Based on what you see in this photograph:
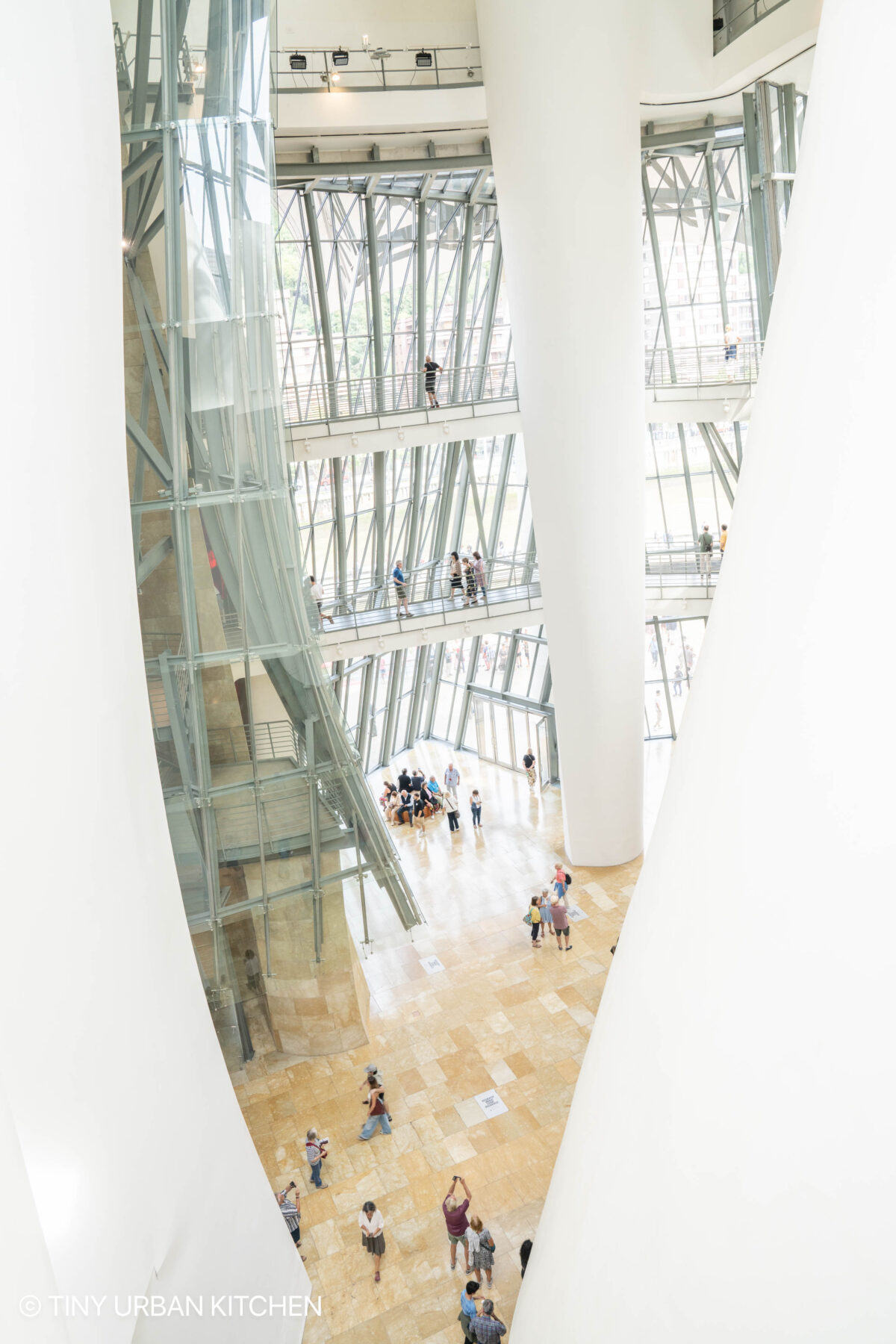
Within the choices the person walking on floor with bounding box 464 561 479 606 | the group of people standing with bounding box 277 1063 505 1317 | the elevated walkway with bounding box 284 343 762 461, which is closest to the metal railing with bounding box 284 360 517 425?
the elevated walkway with bounding box 284 343 762 461

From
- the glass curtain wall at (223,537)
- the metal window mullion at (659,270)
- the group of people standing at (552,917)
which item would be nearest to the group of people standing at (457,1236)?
the glass curtain wall at (223,537)

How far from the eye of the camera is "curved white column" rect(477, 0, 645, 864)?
10977 mm

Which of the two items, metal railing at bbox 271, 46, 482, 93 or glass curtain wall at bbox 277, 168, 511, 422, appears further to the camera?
glass curtain wall at bbox 277, 168, 511, 422

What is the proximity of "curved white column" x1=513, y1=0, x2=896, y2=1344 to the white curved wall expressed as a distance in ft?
6.76

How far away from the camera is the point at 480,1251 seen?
296 inches

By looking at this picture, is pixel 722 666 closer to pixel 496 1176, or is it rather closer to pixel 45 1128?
pixel 45 1128

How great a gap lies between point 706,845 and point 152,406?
6183 millimetres

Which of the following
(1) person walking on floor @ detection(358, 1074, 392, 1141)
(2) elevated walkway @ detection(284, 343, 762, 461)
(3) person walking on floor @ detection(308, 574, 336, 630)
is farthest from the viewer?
(3) person walking on floor @ detection(308, 574, 336, 630)

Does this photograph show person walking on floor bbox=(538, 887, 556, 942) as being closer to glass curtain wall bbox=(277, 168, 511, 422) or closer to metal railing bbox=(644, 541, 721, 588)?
metal railing bbox=(644, 541, 721, 588)

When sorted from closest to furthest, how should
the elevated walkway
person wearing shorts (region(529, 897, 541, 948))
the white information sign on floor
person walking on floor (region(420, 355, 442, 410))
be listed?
1. the white information sign on floor
2. person wearing shorts (region(529, 897, 541, 948))
3. the elevated walkway
4. person walking on floor (region(420, 355, 442, 410))

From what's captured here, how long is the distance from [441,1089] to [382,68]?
40.4ft

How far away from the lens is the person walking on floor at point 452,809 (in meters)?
16.5

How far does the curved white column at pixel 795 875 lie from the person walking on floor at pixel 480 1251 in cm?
440

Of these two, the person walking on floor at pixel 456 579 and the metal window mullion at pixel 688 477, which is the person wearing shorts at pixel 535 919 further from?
the metal window mullion at pixel 688 477
